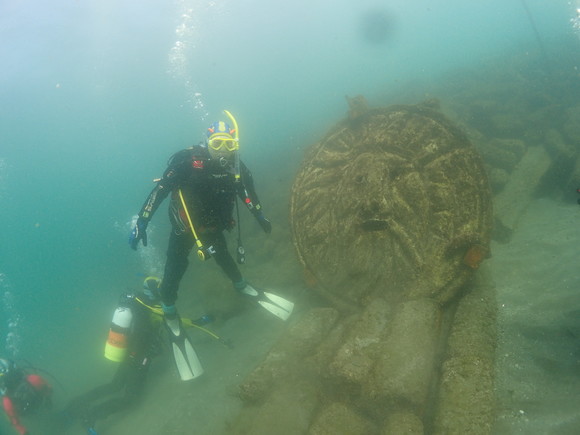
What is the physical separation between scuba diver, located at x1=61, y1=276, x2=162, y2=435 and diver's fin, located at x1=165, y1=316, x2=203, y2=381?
3.21 ft

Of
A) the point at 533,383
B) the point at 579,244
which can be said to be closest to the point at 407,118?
the point at 579,244

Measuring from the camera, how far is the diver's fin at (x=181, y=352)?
5.93 metres

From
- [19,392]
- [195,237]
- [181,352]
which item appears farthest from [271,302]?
[19,392]

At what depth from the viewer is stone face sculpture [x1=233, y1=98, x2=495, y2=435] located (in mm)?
3199

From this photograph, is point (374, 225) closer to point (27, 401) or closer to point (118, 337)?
point (118, 337)

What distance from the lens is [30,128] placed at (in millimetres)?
68000

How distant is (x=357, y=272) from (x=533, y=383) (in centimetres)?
218

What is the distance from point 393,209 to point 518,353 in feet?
6.90

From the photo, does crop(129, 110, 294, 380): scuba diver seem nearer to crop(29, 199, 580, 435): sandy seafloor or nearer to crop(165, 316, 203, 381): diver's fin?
crop(165, 316, 203, 381): diver's fin

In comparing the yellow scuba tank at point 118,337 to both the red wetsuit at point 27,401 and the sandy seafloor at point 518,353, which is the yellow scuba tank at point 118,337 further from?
the red wetsuit at point 27,401

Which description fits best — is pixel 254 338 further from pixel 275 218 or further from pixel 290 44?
pixel 290 44

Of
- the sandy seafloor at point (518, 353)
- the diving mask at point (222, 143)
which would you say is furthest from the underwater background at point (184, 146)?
the diving mask at point (222, 143)

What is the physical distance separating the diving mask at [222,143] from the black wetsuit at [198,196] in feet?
0.73

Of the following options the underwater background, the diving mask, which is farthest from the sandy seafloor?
the diving mask
